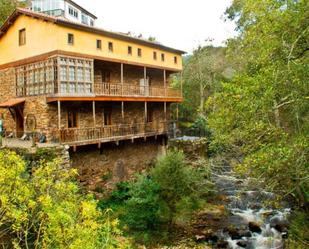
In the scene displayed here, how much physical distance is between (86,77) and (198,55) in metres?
24.3

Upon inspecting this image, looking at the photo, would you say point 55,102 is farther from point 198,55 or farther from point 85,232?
point 198,55

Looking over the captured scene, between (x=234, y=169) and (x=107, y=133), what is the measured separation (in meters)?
12.1

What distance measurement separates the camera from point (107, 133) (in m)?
22.5

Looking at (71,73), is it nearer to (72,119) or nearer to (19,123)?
(72,119)

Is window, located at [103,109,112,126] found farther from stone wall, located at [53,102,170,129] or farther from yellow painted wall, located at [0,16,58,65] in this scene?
yellow painted wall, located at [0,16,58,65]

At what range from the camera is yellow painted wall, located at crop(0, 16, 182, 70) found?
20875 millimetres

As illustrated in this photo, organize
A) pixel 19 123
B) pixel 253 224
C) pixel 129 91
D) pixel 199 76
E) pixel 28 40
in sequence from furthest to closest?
1. pixel 199 76
2. pixel 129 91
3. pixel 19 123
4. pixel 28 40
5. pixel 253 224

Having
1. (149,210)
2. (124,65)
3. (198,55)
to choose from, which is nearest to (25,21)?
(124,65)

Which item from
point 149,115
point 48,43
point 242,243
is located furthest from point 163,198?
point 149,115

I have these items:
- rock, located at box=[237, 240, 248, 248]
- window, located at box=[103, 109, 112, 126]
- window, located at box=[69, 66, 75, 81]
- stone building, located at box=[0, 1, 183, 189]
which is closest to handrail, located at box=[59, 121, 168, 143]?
stone building, located at box=[0, 1, 183, 189]

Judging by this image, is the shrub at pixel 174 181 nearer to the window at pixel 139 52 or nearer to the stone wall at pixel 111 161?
the stone wall at pixel 111 161

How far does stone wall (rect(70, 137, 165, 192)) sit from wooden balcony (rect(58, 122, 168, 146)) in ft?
3.21

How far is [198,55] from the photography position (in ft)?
143

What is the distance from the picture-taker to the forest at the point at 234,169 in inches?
318
